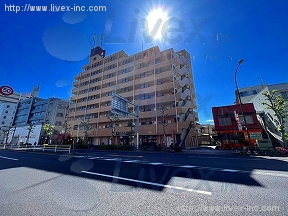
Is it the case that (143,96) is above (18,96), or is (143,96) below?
below

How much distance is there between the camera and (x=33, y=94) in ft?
201

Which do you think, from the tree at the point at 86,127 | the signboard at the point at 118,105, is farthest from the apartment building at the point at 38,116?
the signboard at the point at 118,105

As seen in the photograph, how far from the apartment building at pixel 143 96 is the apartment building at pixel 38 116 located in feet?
31.7

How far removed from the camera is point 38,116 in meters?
49.5

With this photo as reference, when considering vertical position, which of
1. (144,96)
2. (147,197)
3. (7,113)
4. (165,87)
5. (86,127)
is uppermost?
(7,113)

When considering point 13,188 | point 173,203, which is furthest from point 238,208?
point 13,188

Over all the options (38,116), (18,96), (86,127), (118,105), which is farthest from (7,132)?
(118,105)

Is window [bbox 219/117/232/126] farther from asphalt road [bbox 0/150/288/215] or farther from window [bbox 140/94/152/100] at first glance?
asphalt road [bbox 0/150/288/215]

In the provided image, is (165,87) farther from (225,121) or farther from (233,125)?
(233,125)

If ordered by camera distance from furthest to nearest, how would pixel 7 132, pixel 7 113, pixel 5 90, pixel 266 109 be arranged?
pixel 7 113 < pixel 7 132 < pixel 266 109 < pixel 5 90

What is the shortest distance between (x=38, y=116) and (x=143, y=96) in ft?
150

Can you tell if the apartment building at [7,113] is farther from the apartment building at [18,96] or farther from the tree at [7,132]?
the tree at [7,132]

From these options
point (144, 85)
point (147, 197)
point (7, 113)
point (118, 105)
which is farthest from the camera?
point (7, 113)

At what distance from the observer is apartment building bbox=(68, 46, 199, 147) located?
27.5 m
